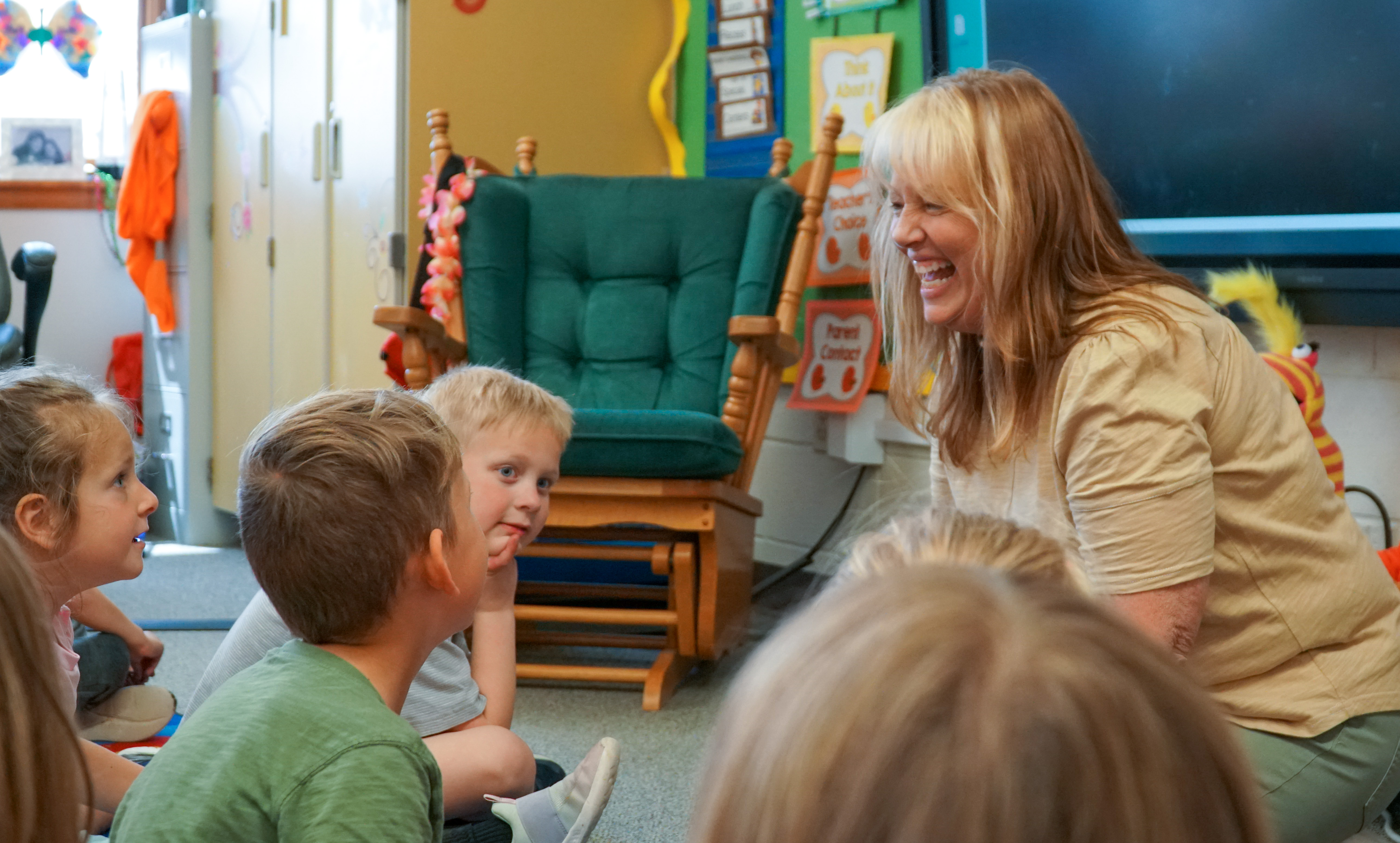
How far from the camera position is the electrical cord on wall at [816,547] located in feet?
10.4

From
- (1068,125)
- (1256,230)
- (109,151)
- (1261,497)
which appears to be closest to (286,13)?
(109,151)

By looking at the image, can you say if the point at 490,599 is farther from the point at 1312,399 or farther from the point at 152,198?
the point at 152,198

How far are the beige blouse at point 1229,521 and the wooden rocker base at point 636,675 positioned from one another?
1.38m

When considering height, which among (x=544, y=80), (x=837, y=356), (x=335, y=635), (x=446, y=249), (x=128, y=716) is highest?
(x=544, y=80)

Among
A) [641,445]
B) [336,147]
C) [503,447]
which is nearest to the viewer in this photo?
[503,447]

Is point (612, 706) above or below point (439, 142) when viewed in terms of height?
below

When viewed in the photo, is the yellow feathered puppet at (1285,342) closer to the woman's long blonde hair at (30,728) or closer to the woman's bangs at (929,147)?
the woman's bangs at (929,147)

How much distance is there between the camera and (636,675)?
237 centimetres

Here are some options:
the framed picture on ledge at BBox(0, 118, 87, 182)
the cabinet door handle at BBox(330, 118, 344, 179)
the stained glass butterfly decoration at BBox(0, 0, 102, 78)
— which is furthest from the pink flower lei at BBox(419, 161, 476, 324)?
the stained glass butterfly decoration at BBox(0, 0, 102, 78)

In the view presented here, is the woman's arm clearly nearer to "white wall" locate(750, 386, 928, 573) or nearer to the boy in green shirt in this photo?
the boy in green shirt

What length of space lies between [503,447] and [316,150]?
2362 millimetres

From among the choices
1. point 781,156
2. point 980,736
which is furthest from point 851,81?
point 980,736

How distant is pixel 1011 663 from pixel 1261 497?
746 millimetres

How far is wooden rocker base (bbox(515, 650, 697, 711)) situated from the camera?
2.33m
